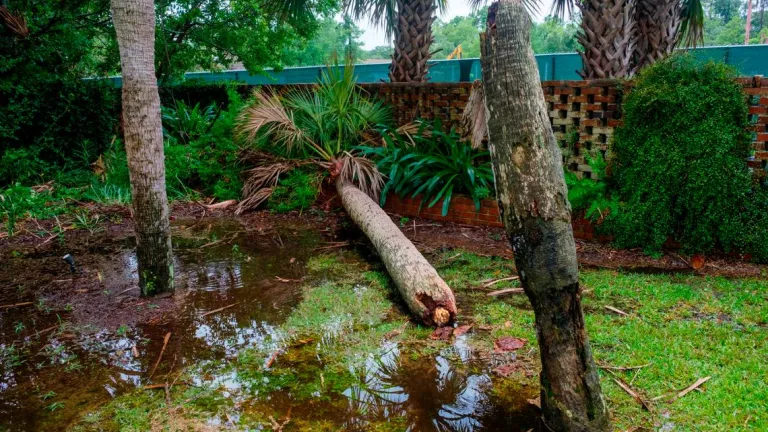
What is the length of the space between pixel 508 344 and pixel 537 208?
1571 mm

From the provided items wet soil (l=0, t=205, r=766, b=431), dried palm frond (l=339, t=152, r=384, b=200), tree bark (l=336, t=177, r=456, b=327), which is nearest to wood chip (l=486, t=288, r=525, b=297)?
tree bark (l=336, t=177, r=456, b=327)

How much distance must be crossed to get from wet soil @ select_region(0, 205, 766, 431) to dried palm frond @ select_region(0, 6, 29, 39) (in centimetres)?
396

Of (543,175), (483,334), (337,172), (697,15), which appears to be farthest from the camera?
(697,15)

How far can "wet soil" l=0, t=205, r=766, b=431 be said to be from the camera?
126 inches

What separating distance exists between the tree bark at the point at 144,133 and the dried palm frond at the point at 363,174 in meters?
3.28

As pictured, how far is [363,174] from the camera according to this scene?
7656mm

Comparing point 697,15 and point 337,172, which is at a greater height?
point 697,15

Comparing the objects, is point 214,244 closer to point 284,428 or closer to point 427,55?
point 284,428

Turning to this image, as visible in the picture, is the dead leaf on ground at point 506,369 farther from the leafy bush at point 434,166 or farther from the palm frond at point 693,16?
the palm frond at point 693,16

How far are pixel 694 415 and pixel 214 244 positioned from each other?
523 centimetres

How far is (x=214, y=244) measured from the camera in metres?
6.74

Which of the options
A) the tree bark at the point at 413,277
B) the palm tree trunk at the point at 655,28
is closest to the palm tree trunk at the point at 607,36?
the palm tree trunk at the point at 655,28

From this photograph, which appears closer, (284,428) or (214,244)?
(284,428)

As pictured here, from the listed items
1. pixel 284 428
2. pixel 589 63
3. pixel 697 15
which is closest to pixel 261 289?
pixel 284 428
